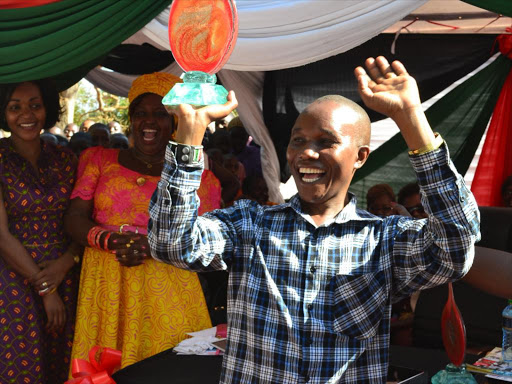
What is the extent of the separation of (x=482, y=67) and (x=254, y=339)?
351 cm

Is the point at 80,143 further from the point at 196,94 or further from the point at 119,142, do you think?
the point at 196,94

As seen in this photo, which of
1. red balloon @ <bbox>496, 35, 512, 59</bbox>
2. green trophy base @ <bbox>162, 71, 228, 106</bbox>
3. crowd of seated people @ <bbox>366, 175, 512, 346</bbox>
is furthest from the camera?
red balloon @ <bbox>496, 35, 512, 59</bbox>

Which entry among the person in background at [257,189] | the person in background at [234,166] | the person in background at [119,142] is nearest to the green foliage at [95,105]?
the person in background at [119,142]

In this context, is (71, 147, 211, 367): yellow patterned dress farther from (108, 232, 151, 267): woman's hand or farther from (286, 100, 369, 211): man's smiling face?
(286, 100, 369, 211): man's smiling face

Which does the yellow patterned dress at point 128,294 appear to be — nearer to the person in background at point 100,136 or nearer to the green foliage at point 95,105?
the person in background at point 100,136

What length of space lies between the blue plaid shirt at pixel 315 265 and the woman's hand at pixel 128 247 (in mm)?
1124

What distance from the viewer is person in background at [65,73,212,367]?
9.00 feet

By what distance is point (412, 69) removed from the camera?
4.52m

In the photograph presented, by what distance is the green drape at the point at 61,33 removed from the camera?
305 centimetres

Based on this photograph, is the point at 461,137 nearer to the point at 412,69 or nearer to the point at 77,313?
the point at 412,69

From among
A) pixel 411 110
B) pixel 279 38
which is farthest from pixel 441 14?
pixel 411 110

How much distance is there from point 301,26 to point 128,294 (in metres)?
1.56

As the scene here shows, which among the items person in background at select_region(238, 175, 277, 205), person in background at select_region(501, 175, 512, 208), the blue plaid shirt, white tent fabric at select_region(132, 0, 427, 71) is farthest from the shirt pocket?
person in background at select_region(238, 175, 277, 205)

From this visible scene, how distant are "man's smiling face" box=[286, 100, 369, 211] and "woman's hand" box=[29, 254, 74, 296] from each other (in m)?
1.65
